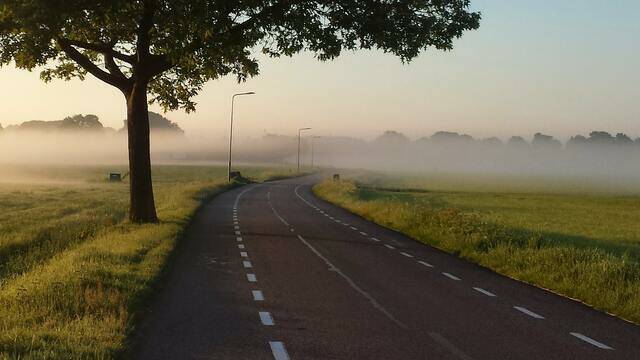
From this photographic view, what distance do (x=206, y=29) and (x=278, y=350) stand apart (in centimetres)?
1271

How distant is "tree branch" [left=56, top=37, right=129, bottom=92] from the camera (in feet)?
70.7

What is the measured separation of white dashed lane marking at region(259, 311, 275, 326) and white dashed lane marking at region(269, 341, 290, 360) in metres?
1.04

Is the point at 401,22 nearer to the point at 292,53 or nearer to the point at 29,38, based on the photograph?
the point at 292,53

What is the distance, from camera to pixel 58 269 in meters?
12.6

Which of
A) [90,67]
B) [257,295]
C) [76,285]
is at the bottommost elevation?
[257,295]

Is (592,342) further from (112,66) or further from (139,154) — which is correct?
(112,66)

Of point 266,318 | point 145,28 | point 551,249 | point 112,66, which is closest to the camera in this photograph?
point 266,318

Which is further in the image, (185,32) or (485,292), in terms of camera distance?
(185,32)

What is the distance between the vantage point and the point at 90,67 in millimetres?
21984

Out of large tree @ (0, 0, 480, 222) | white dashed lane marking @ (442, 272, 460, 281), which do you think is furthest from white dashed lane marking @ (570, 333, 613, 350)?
large tree @ (0, 0, 480, 222)

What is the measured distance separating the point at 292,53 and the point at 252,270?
31.6 ft

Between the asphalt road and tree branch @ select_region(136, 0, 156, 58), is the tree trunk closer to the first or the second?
tree branch @ select_region(136, 0, 156, 58)

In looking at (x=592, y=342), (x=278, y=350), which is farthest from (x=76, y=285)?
(x=592, y=342)

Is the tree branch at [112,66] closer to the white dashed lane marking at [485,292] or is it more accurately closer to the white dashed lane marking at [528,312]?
the white dashed lane marking at [485,292]
